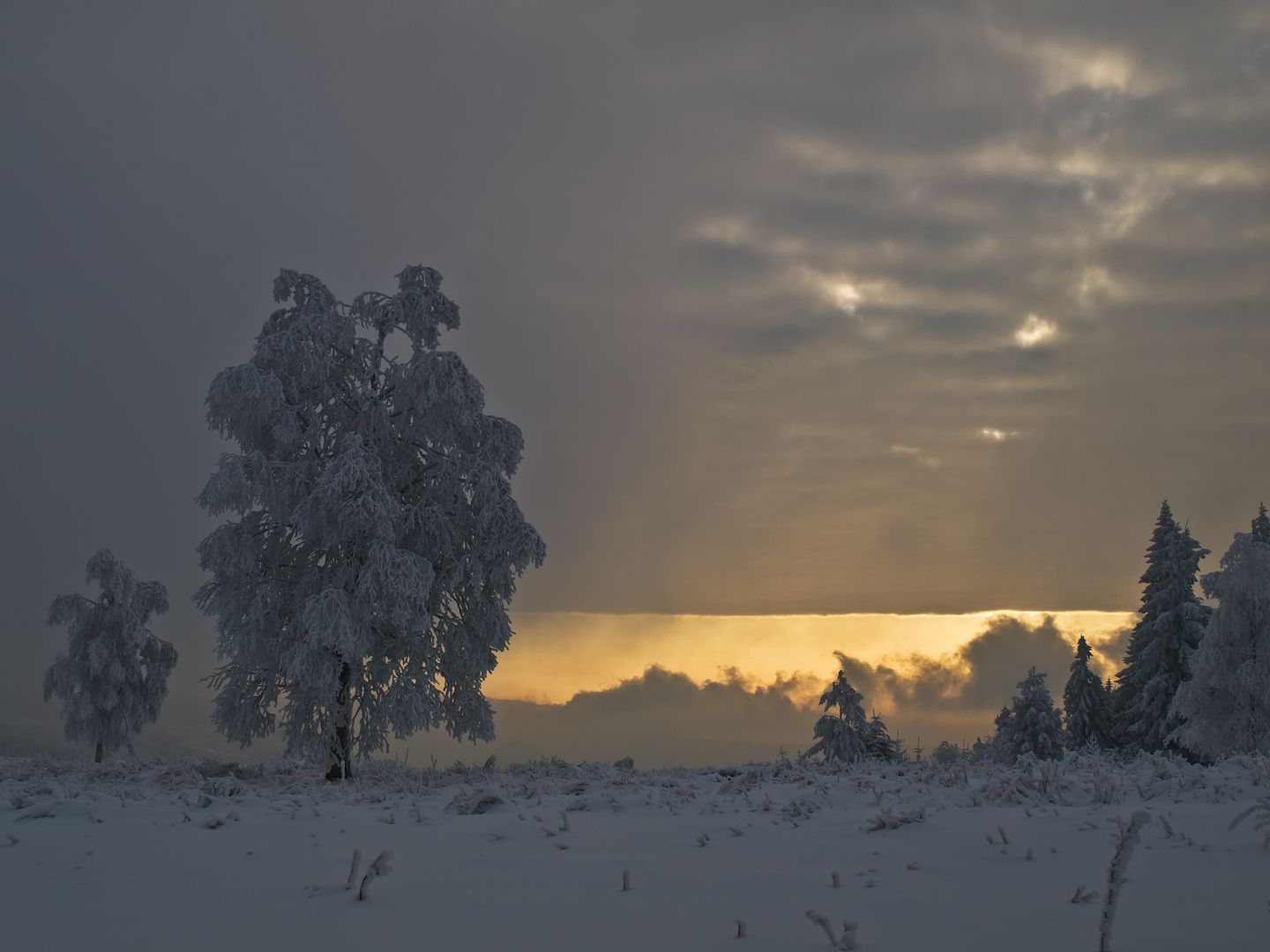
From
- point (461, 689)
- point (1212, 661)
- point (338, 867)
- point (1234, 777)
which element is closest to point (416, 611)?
point (461, 689)

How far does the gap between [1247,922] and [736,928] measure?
208 centimetres

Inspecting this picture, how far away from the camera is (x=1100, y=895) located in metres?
3.91

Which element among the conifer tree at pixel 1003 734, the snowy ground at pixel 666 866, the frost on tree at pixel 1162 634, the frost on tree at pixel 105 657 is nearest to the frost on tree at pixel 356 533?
the snowy ground at pixel 666 866

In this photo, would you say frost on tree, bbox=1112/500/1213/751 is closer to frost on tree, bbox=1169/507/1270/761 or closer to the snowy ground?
frost on tree, bbox=1169/507/1270/761

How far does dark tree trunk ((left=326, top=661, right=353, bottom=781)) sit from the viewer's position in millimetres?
16297

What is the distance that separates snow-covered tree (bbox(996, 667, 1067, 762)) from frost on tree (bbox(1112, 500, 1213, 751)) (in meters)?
3.92

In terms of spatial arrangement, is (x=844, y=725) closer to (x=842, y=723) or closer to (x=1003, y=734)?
(x=842, y=723)

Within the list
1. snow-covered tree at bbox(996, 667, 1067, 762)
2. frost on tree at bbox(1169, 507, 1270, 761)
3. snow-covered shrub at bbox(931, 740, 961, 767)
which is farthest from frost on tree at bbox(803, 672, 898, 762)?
snow-covered shrub at bbox(931, 740, 961, 767)

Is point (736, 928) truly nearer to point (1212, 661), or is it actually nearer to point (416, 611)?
point (416, 611)

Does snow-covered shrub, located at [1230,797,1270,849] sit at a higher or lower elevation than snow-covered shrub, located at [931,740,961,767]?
higher

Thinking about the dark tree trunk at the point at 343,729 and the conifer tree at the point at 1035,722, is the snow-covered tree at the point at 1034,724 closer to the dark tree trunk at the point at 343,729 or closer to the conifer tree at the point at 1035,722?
the conifer tree at the point at 1035,722

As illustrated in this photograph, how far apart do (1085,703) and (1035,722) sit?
662 centimetres

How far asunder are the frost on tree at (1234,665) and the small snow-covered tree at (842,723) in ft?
37.0

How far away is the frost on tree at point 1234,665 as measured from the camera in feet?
100
